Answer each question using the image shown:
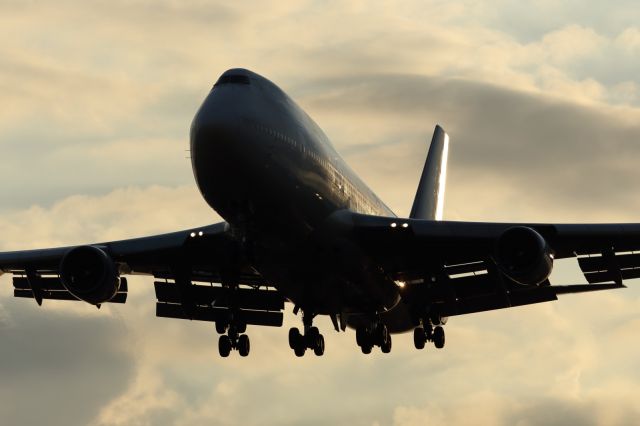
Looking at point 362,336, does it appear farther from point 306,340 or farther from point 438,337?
point 438,337

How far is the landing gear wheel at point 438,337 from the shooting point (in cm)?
4872

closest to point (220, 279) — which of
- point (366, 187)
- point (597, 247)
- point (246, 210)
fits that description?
point (366, 187)

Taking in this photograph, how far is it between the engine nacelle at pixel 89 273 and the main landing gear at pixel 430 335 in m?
11.8

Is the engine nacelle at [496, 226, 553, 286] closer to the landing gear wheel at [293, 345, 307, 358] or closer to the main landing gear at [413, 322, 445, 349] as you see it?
the main landing gear at [413, 322, 445, 349]

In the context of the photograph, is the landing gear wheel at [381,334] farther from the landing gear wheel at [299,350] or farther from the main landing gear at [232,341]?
the main landing gear at [232,341]

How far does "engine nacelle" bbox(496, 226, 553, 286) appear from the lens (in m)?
40.2

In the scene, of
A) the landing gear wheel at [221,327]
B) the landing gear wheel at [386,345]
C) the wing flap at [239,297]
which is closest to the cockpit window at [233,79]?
the wing flap at [239,297]

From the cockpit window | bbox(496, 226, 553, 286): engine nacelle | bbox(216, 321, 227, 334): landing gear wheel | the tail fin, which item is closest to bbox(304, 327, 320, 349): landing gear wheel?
bbox(216, 321, 227, 334): landing gear wheel

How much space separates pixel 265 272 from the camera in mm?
40594

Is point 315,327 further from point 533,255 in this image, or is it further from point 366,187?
point 533,255

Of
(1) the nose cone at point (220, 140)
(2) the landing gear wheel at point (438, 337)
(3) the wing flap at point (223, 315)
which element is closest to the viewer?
(1) the nose cone at point (220, 140)

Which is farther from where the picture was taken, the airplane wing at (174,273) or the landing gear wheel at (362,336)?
the landing gear wheel at (362,336)

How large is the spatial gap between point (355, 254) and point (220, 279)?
7.08 metres

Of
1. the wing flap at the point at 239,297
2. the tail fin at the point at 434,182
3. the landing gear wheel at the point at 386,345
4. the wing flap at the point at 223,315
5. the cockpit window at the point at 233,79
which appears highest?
the tail fin at the point at 434,182
